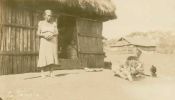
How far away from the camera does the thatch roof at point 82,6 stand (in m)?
7.13

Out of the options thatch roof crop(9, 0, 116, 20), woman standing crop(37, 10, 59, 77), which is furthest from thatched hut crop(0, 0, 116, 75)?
woman standing crop(37, 10, 59, 77)

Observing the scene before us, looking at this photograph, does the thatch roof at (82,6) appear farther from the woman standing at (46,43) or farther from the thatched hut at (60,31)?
the woman standing at (46,43)

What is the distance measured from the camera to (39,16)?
23.8 ft

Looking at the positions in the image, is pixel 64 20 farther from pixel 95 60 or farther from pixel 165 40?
pixel 165 40

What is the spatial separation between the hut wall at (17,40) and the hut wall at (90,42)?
1499 millimetres

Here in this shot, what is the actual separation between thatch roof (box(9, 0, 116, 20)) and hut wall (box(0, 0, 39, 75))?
267mm

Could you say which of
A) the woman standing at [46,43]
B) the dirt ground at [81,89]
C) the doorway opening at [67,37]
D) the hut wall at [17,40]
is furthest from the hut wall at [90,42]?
the woman standing at [46,43]

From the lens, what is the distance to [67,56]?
8.78 meters

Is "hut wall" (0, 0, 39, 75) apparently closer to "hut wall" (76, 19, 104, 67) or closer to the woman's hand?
the woman's hand

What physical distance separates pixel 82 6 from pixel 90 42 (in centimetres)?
125

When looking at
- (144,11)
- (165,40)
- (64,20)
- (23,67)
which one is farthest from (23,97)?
(165,40)

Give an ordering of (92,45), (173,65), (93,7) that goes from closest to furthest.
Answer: (93,7), (92,45), (173,65)

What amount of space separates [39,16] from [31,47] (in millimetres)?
717

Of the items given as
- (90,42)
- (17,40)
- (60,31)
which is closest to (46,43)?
(17,40)
